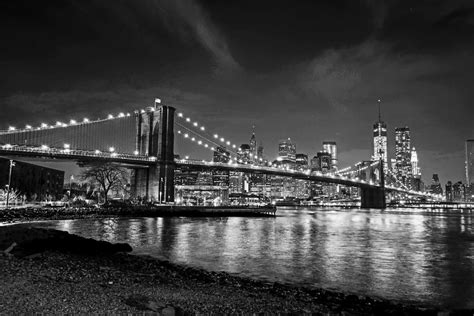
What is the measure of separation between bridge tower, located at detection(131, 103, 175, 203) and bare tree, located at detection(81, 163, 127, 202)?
3959mm

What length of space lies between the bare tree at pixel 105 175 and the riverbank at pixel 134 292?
1765 inches

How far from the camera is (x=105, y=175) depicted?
56.0m

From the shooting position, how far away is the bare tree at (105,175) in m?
55.2

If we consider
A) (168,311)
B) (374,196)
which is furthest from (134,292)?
(374,196)

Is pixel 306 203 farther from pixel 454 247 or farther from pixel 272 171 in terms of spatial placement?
pixel 454 247

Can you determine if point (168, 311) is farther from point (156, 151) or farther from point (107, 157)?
point (156, 151)

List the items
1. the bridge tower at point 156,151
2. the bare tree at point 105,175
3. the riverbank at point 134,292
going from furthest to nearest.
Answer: the bridge tower at point 156,151 < the bare tree at point 105,175 < the riverbank at point 134,292

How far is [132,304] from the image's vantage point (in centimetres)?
637

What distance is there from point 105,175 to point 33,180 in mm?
23595

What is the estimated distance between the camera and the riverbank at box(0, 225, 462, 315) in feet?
20.3

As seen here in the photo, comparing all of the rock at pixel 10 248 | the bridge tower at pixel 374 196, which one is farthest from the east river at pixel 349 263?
the bridge tower at pixel 374 196

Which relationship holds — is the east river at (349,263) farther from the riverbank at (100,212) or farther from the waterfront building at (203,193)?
the waterfront building at (203,193)

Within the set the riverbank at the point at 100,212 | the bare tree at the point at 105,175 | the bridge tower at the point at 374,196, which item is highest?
the bare tree at the point at 105,175

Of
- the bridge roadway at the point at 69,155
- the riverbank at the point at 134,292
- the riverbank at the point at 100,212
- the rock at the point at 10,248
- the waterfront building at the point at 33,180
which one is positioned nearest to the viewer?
the riverbank at the point at 134,292
